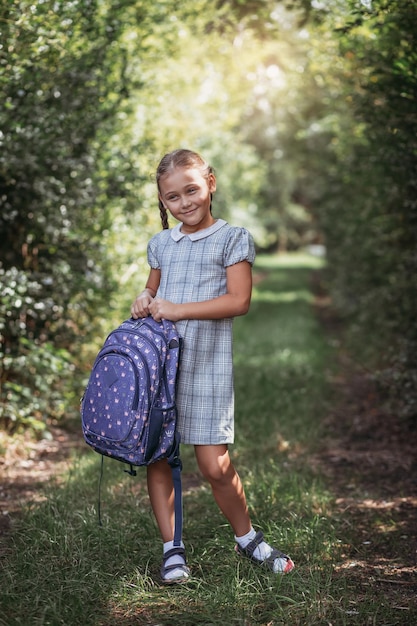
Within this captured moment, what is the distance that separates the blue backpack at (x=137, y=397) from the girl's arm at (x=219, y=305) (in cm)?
6

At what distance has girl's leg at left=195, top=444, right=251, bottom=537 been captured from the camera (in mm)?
3348

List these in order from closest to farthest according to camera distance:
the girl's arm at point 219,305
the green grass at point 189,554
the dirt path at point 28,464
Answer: the green grass at point 189,554 → the girl's arm at point 219,305 → the dirt path at point 28,464

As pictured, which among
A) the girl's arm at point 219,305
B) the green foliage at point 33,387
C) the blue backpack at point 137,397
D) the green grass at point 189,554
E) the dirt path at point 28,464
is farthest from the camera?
the green foliage at point 33,387

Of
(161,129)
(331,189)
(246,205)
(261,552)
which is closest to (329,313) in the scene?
(331,189)

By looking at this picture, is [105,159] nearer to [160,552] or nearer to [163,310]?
[163,310]

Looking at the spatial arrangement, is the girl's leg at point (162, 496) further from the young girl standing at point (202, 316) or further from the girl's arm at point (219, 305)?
the girl's arm at point (219, 305)

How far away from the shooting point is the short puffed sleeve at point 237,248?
10.9 feet

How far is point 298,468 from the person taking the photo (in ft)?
17.3

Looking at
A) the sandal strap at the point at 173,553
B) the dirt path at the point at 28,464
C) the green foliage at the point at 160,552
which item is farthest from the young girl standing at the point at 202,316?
the dirt path at the point at 28,464

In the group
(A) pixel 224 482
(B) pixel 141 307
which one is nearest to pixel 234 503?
(A) pixel 224 482

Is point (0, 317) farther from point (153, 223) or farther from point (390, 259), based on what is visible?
point (390, 259)

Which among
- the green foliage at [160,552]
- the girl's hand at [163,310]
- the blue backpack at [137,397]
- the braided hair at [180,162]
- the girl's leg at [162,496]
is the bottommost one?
the green foliage at [160,552]

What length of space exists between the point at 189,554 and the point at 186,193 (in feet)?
5.63

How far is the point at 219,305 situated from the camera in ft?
10.8
